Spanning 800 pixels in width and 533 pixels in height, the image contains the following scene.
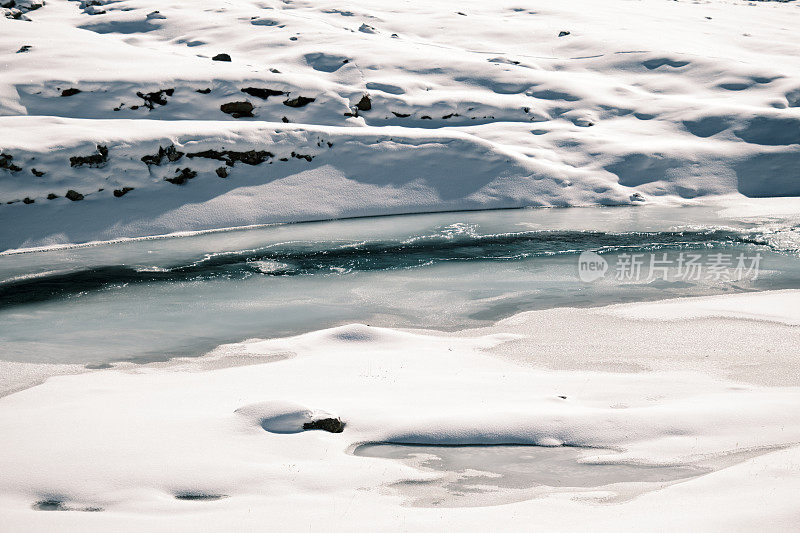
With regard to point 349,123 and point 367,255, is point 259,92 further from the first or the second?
point 367,255

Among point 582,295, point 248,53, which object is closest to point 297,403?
point 582,295

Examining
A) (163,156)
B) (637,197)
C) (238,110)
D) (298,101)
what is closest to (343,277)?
(163,156)

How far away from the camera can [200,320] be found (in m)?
13.0

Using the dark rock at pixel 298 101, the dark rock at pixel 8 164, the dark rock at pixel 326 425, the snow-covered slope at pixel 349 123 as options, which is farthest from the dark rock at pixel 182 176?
the dark rock at pixel 326 425

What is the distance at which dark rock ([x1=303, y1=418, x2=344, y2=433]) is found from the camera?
7.89 metres

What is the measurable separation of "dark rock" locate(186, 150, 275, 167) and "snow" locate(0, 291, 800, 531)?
42.6ft

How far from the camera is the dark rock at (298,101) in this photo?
2703 centimetres

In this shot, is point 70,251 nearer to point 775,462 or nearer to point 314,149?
point 314,149

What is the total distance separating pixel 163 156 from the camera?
2239 cm

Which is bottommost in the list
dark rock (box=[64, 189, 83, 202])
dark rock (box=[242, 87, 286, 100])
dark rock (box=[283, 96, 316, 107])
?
dark rock (box=[64, 189, 83, 202])
